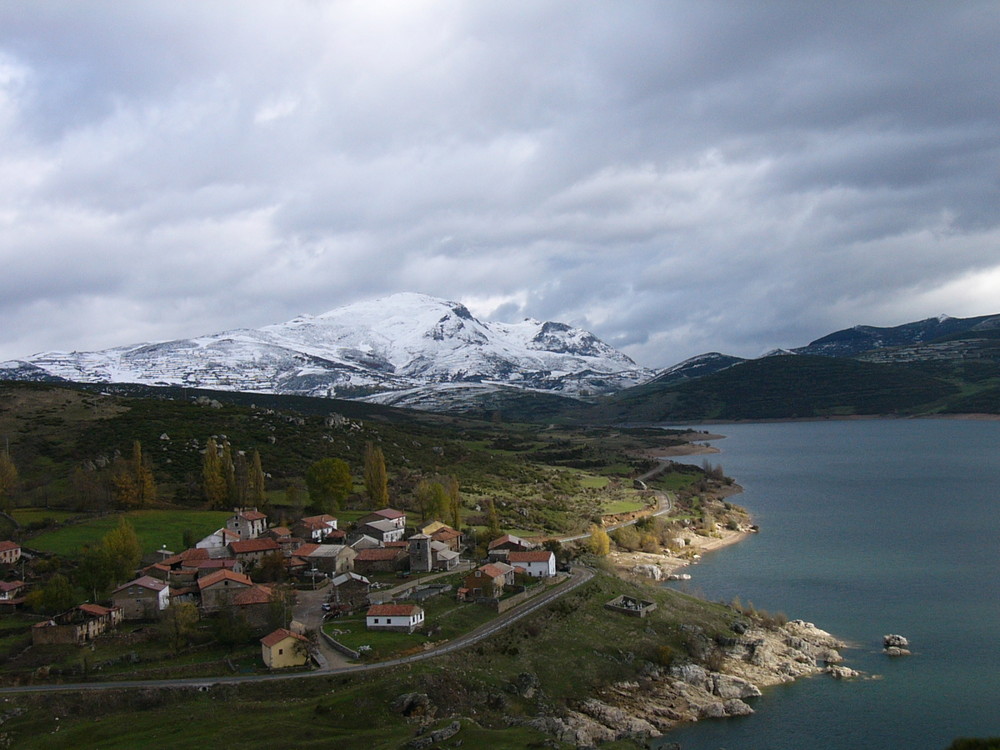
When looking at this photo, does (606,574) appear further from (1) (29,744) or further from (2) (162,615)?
(1) (29,744)

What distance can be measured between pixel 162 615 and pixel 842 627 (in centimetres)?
4751

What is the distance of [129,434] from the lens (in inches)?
3863

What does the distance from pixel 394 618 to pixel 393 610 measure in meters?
0.49

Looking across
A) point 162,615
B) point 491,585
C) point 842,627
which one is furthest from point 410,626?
point 842,627

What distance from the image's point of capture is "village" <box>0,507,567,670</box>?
46.5 metres

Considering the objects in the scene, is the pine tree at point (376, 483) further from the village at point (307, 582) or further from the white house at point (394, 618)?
the white house at point (394, 618)

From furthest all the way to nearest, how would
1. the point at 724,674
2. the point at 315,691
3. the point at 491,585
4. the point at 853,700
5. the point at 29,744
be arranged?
the point at 491,585 < the point at 724,674 < the point at 853,700 < the point at 315,691 < the point at 29,744

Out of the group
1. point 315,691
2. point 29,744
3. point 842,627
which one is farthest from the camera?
point 842,627

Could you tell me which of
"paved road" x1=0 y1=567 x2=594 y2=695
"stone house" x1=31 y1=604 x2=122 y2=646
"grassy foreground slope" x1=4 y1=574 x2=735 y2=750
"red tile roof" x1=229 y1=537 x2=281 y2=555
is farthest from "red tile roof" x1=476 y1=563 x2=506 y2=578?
"stone house" x1=31 y1=604 x2=122 y2=646

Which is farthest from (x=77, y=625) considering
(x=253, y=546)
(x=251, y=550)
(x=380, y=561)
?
(x=380, y=561)

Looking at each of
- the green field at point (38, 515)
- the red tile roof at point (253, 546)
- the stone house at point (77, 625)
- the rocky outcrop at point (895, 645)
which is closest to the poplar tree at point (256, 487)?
the red tile roof at point (253, 546)

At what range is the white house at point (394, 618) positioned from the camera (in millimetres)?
47469

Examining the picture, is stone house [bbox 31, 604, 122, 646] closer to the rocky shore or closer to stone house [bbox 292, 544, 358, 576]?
stone house [bbox 292, 544, 358, 576]

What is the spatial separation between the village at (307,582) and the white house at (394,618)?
0.20 feet
